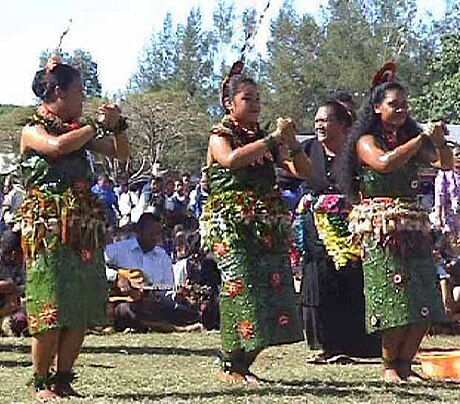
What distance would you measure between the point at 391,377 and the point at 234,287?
112 cm

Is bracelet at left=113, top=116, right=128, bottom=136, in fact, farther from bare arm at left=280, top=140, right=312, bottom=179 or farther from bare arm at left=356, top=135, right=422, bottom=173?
bare arm at left=356, top=135, right=422, bottom=173

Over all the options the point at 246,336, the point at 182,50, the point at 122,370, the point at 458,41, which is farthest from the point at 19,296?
the point at 182,50

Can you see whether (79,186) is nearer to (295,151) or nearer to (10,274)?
(295,151)

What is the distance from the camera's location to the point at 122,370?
788cm

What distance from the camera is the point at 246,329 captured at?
6516mm

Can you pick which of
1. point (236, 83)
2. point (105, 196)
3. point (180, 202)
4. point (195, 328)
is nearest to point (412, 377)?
point (236, 83)

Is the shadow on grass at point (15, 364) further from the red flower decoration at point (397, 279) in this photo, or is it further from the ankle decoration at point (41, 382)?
the red flower decoration at point (397, 279)

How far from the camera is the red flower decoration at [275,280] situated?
21.4 feet

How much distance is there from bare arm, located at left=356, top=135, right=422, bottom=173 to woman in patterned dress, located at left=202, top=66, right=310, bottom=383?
0.36 m

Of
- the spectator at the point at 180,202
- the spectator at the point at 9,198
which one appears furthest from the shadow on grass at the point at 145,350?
the spectator at the point at 180,202

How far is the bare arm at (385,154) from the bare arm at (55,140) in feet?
5.30

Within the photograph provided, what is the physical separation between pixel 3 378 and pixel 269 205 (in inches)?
85.6

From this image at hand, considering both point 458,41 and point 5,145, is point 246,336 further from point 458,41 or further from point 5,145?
point 5,145

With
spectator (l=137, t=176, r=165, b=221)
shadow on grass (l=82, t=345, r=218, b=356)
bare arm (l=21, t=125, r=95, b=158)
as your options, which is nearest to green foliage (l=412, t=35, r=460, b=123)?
spectator (l=137, t=176, r=165, b=221)
